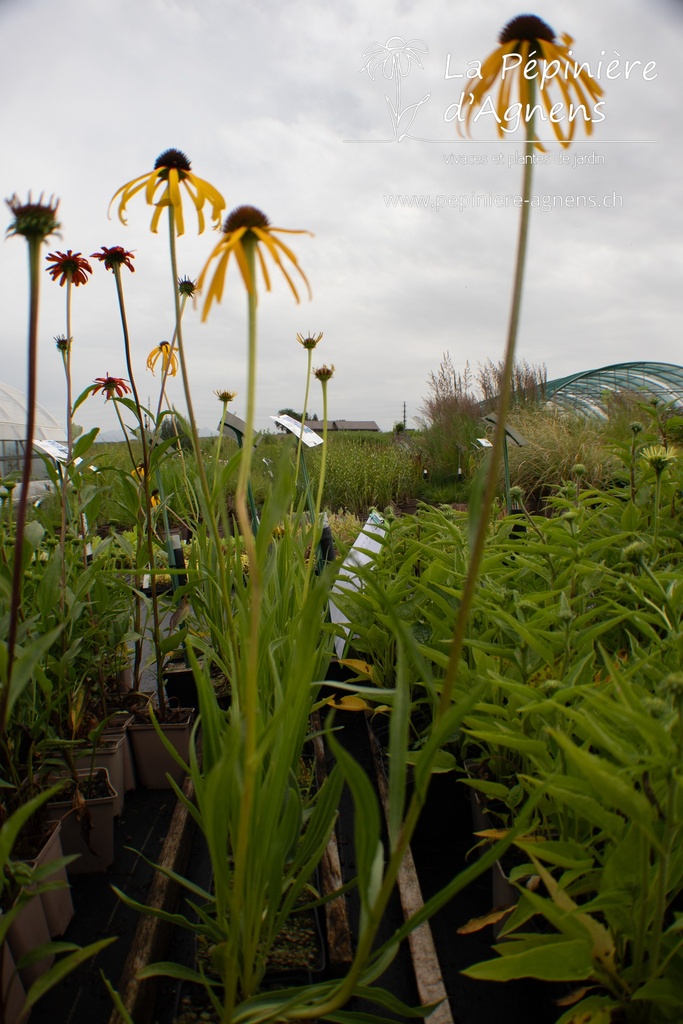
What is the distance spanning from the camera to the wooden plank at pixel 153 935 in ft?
2.32

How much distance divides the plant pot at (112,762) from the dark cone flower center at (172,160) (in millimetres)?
1044

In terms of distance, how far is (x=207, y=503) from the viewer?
771 mm

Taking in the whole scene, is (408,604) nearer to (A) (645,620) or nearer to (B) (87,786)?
(A) (645,620)

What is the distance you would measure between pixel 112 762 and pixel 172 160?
1.08 metres

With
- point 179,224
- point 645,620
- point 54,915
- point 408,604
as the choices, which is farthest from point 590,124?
point 54,915

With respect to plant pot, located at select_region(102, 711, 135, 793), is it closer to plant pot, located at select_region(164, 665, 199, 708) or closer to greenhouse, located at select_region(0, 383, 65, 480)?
plant pot, located at select_region(164, 665, 199, 708)

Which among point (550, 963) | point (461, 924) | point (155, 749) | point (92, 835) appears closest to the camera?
point (550, 963)

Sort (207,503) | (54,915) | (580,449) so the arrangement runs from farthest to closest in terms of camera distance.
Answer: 1. (580,449)
2. (54,915)
3. (207,503)

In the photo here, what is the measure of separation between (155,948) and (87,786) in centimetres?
38

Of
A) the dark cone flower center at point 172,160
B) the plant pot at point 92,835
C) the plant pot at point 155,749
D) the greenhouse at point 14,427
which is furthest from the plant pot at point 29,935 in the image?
the greenhouse at point 14,427

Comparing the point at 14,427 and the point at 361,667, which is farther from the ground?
the point at 14,427

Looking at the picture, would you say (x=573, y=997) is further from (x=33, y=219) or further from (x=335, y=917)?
(x=33, y=219)

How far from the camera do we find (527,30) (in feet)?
1.40

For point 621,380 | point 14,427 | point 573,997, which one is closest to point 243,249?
point 573,997
